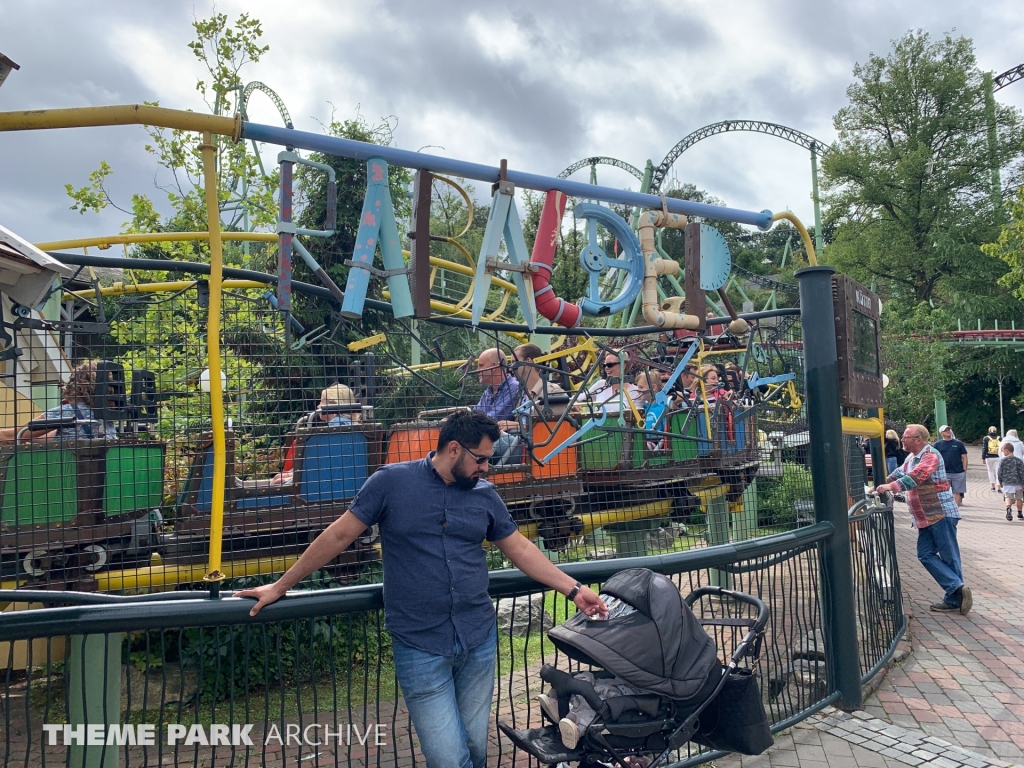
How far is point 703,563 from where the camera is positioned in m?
3.57

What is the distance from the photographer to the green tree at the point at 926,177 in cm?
3875

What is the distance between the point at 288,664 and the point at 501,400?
257cm

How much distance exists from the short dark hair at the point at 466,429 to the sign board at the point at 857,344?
2.87 metres

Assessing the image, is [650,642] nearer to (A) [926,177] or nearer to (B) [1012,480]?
(B) [1012,480]

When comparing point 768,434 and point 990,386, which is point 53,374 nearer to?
point 768,434

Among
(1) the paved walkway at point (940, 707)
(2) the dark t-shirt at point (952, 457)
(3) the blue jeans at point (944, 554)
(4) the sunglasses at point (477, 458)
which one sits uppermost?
(4) the sunglasses at point (477, 458)

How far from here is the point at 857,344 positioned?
16.6 feet

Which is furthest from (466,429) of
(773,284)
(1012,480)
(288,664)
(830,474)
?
(1012,480)

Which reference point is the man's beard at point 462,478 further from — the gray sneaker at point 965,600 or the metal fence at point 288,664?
the gray sneaker at point 965,600

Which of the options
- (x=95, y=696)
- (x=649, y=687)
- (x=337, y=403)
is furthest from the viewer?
(x=337, y=403)

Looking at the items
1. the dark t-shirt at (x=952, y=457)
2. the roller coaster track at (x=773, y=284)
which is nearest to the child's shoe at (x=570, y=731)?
the roller coaster track at (x=773, y=284)

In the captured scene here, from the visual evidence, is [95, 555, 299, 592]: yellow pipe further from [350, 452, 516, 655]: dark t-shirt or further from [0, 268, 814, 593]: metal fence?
[350, 452, 516, 655]: dark t-shirt

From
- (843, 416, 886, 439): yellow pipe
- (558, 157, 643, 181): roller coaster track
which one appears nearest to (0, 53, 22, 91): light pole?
(843, 416, 886, 439): yellow pipe

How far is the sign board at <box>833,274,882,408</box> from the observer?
4.75 m
